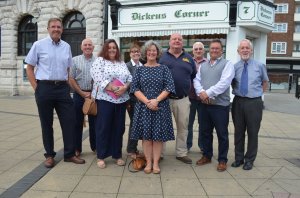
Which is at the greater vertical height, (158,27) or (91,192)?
(158,27)

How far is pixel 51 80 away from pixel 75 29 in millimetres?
10801

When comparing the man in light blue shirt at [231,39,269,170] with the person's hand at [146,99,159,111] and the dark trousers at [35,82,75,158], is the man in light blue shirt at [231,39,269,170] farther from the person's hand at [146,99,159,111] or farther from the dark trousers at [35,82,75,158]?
the dark trousers at [35,82,75,158]

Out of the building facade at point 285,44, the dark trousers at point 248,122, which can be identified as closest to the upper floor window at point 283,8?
the building facade at point 285,44

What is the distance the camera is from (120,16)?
14.2 metres

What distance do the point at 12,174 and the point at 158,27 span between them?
9.72 metres

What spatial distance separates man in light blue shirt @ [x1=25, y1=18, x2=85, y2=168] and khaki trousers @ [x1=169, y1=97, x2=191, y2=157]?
1536 millimetres

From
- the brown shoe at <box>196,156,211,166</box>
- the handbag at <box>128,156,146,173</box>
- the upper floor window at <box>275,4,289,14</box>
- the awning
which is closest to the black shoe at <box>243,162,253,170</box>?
the brown shoe at <box>196,156,211,166</box>

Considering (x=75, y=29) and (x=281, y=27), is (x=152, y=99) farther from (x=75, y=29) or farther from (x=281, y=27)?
(x=281, y=27)

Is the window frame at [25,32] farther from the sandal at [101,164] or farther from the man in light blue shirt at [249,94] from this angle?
the man in light blue shirt at [249,94]

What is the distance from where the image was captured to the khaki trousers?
5.49 metres

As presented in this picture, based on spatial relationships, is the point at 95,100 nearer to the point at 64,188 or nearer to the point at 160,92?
the point at 160,92

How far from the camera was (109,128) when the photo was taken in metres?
5.34

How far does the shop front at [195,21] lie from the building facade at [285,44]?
28278 millimetres

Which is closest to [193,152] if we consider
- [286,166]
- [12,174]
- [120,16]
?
[286,166]
